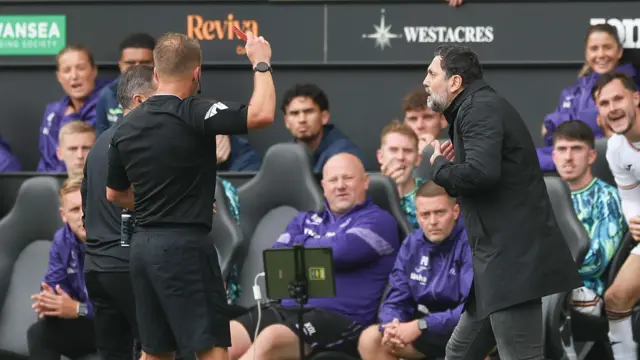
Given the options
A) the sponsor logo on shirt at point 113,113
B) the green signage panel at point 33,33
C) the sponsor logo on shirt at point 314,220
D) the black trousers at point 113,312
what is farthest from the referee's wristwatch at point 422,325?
the green signage panel at point 33,33

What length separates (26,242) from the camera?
356 inches

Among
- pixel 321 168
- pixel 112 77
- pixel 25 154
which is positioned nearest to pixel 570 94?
pixel 321 168

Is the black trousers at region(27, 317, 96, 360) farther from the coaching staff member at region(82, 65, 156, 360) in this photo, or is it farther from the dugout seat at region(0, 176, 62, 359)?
the coaching staff member at region(82, 65, 156, 360)

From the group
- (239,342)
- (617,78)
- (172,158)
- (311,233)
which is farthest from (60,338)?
(617,78)

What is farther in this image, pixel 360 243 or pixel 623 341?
pixel 360 243

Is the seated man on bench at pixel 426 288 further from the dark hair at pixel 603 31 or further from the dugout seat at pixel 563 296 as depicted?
the dark hair at pixel 603 31

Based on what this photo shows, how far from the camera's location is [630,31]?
9695 millimetres

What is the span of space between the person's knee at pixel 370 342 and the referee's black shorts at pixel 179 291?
1863mm

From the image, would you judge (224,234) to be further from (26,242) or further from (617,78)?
(617,78)

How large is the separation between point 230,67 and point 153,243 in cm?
463

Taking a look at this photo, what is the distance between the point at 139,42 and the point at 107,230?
3.16 meters

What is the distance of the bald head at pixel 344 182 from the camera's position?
322 inches

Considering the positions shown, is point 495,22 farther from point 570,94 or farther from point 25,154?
point 25,154

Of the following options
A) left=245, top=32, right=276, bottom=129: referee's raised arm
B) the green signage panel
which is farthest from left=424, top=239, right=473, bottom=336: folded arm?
the green signage panel
